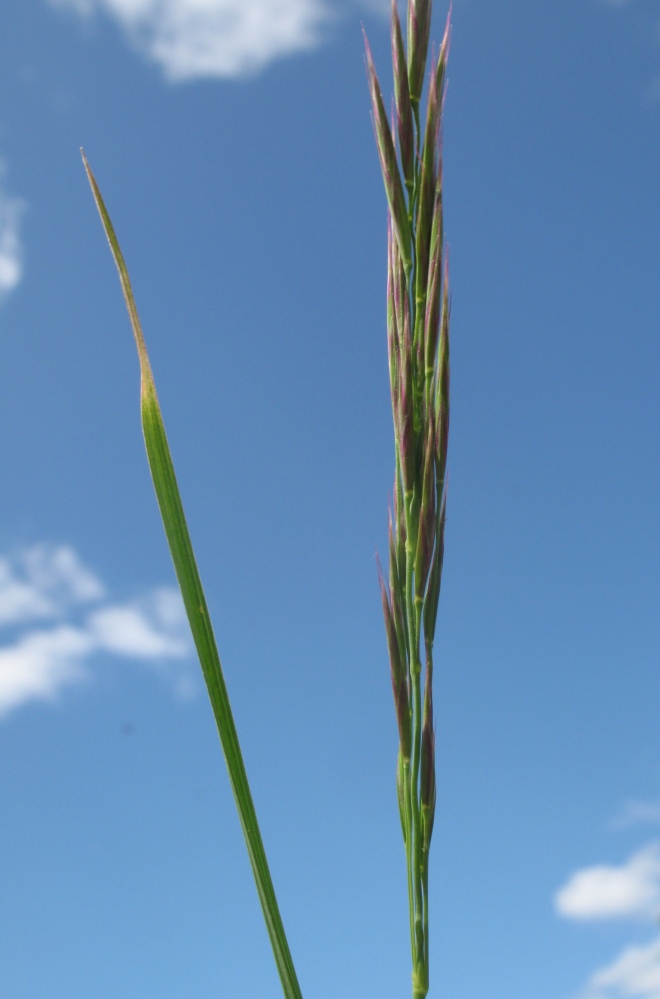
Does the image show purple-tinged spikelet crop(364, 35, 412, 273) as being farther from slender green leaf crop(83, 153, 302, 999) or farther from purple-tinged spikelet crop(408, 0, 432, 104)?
slender green leaf crop(83, 153, 302, 999)

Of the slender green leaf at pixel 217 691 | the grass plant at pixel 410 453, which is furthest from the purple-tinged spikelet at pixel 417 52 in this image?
the slender green leaf at pixel 217 691

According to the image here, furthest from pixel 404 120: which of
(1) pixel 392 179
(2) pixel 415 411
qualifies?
(2) pixel 415 411

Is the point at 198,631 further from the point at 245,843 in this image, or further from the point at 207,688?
the point at 245,843

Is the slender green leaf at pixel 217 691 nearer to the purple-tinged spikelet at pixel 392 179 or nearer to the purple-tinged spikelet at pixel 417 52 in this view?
the purple-tinged spikelet at pixel 392 179

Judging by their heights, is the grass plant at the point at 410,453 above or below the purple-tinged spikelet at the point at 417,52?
below

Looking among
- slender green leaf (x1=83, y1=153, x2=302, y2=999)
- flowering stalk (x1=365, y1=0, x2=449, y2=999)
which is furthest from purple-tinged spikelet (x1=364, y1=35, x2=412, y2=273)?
slender green leaf (x1=83, y1=153, x2=302, y2=999)

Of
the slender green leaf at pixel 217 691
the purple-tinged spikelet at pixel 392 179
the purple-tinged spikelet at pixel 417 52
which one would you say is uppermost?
the purple-tinged spikelet at pixel 417 52

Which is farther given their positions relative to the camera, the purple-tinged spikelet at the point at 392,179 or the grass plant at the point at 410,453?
the purple-tinged spikelet at the point at 392,179
